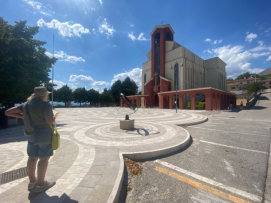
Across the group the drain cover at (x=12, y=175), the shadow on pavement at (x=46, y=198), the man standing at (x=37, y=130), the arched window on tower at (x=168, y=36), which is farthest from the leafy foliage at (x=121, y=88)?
the shadow on pavement at (x=46, y=198)

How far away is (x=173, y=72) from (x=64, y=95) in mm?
47653

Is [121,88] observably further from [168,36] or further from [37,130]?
[37,130]

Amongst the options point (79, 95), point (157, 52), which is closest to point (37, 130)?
point (157, 52)

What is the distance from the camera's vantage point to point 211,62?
42.0 metres

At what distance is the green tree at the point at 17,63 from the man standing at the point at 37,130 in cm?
843

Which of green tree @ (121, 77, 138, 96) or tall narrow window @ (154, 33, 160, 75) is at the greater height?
tall narrow window @ (154, 33, 160, 75)

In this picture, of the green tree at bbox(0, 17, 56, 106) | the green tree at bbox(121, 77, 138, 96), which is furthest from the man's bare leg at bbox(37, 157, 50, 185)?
the green tree at bbox(121, 77, 138, 96)

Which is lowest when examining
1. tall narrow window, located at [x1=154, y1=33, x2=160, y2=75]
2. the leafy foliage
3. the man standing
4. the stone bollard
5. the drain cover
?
the drain cover

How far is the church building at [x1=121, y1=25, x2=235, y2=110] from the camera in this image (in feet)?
109

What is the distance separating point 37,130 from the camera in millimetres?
2166

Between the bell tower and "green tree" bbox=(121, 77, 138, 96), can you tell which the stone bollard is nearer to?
the bell tower

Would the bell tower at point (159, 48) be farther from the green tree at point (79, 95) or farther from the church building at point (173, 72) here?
the green tree at point (79, 95)

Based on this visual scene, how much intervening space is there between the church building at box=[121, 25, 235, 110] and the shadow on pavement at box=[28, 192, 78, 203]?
29263 millimetres

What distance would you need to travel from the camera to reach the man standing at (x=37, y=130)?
2.14 meters
